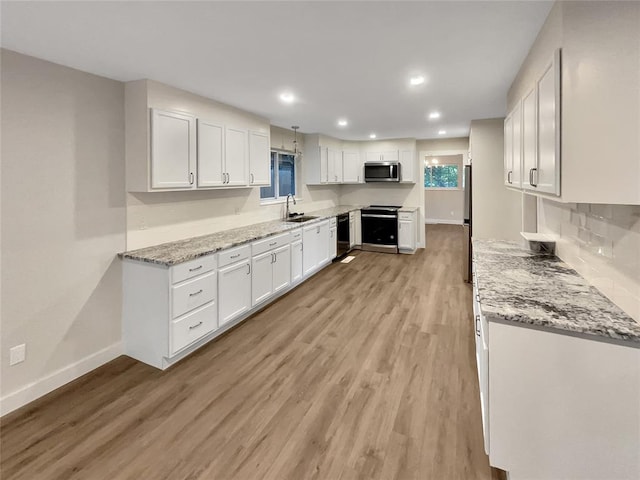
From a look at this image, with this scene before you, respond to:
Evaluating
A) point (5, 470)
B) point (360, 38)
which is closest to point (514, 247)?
point (360, 38)

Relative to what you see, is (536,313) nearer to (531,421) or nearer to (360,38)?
(531,421)

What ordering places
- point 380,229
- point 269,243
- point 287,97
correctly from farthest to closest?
point 380,229 < point 269,243 < point 287,97

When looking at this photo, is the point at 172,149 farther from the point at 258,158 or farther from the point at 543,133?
the point at 543,133

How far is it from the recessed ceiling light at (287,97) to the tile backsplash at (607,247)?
2696 mm

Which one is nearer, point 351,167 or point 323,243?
point 323,243

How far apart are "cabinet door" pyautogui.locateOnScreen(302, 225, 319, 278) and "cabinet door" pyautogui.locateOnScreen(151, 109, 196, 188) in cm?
210

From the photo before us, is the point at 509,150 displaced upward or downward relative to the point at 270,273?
upward

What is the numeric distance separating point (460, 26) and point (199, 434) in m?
2.98

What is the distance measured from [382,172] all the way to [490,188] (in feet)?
8.95

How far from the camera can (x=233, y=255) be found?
3582mm

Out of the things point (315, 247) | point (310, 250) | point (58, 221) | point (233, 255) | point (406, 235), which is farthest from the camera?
point (406, 235)

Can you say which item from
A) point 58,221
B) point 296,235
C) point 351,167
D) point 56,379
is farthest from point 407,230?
point 56,379

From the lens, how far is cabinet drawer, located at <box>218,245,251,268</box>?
135 inches

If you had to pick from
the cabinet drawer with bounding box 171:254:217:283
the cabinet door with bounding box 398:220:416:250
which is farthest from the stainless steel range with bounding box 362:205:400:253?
the cabinet drawer with bounding box 171:254:217:283
